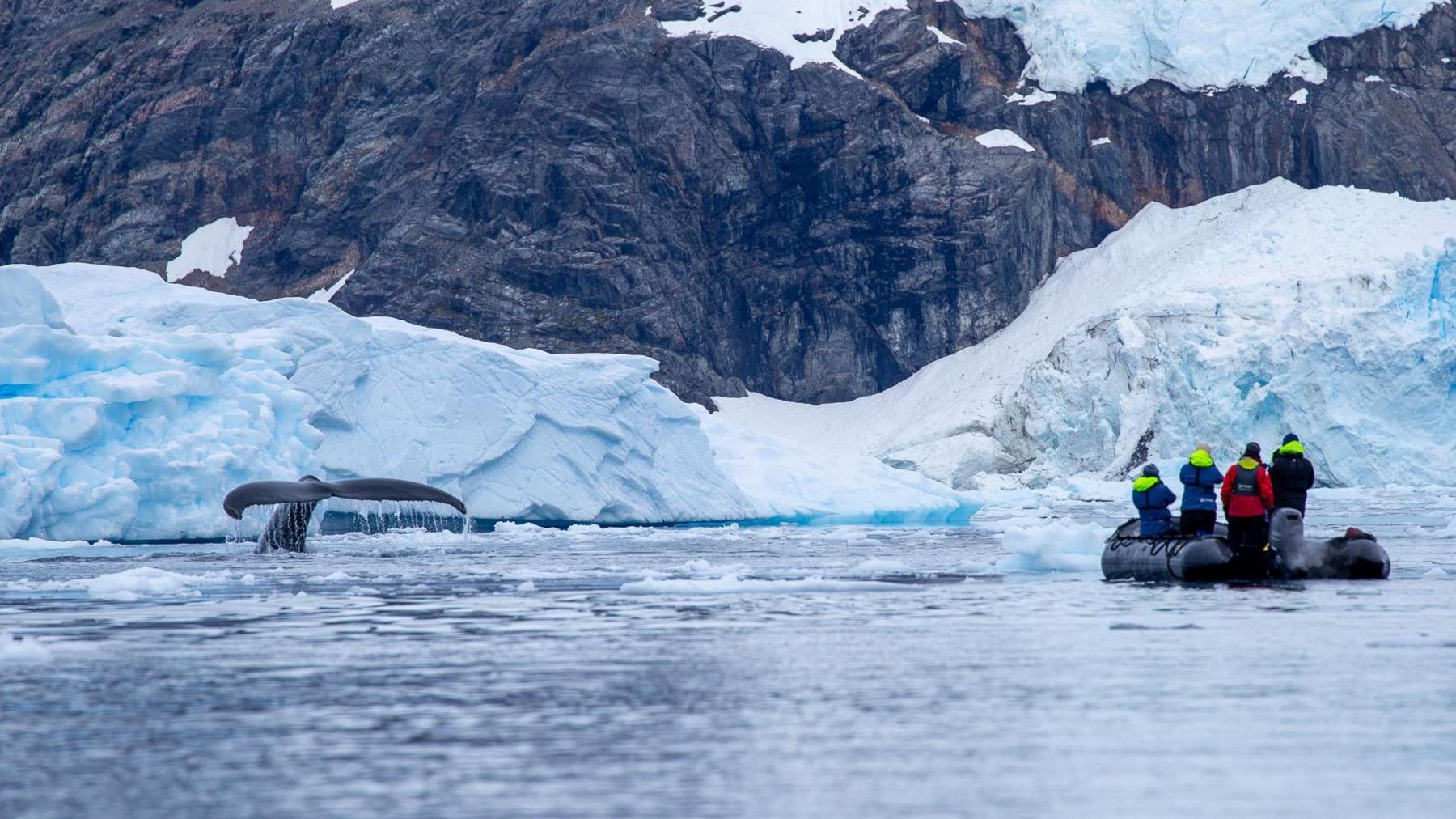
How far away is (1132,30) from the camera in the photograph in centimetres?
9125

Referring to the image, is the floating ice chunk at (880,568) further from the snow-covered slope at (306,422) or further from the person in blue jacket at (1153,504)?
the snow-covered slope at (306,422)

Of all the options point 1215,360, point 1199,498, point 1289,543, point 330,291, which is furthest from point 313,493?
point 330,291

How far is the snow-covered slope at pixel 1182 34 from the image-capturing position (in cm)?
8894

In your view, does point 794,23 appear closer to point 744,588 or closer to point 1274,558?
point 1274,558

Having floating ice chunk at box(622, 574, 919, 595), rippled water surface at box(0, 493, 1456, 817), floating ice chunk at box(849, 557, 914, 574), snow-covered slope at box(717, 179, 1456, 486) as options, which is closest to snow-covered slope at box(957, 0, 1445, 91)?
snow-covered slope at box(717, 179, 1456, 486)

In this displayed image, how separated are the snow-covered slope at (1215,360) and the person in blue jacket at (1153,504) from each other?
136ft

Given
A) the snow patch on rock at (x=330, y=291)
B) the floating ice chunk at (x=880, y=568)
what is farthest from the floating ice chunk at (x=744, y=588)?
the snow patch on rock at (x=330, y=291)

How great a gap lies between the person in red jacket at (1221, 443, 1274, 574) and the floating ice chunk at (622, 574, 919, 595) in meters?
4.11

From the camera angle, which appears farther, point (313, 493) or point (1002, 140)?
point (1002, 140)

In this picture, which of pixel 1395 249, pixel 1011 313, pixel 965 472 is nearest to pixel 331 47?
pixel 1011 313

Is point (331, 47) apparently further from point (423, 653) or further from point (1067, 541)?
point (423, 653)

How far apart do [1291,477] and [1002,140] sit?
76.1 m

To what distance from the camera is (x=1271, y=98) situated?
303ft

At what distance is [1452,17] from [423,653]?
3671 inches
